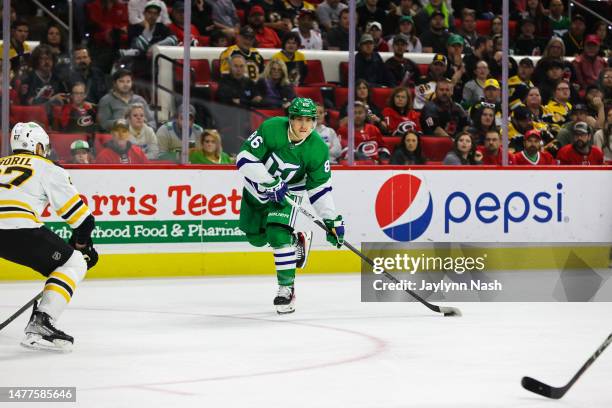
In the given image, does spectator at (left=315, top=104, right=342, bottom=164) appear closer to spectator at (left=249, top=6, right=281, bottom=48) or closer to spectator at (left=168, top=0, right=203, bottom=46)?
spectator at (left=249, top=6, right=281, bottom=48)

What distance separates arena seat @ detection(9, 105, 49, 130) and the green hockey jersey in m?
1.90

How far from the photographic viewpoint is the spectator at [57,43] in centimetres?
838

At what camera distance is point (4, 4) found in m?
8.21

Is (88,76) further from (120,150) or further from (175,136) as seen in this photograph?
(175,136)

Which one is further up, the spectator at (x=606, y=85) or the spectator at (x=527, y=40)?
the spectator at (x=527, y=40)

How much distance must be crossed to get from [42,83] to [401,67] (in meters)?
2.96

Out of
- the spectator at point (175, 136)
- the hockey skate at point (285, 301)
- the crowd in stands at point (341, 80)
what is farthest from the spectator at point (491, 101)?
the hockey skate at point (285, 301)

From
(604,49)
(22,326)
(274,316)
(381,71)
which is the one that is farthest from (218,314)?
(604,49)

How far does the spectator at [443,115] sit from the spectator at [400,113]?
82 millimetres

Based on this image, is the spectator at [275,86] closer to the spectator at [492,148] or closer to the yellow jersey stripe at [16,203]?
the spectator at [492,148]

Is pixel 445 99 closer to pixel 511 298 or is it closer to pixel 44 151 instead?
pixel 511 298

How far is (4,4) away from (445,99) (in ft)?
11.6

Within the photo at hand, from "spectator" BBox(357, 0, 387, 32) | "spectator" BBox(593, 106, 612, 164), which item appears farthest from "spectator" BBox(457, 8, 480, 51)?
"spectator" BBox(593, 106, 612, 164)

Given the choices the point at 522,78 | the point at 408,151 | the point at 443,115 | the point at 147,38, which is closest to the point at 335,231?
the point at 408,151
